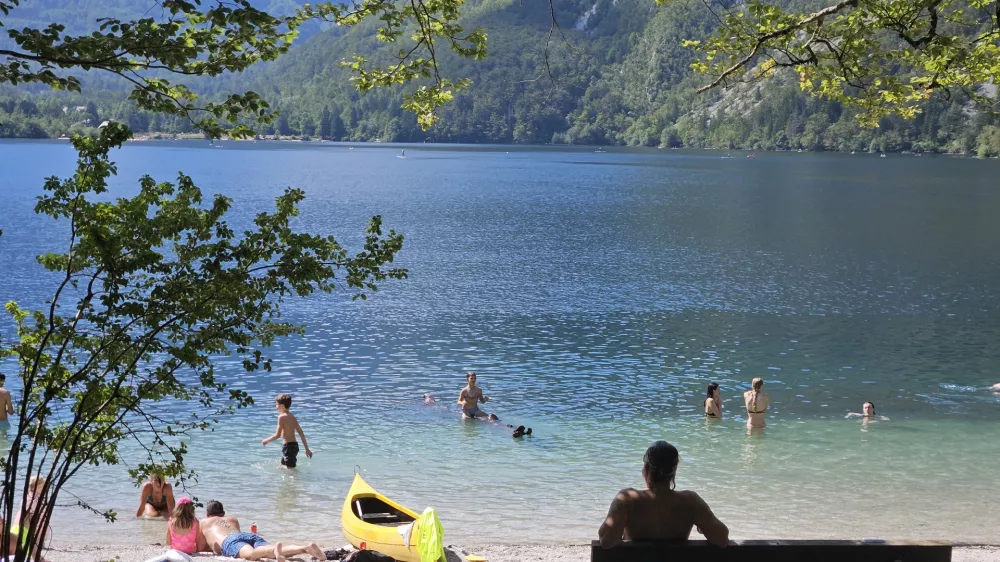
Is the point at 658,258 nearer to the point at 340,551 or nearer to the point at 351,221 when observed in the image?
the point at 351,221

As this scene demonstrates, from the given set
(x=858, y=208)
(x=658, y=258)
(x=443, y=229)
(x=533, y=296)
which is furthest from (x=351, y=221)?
(x=858, y=208)

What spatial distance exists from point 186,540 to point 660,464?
7.30 meters

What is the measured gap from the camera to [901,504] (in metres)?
Answer: 15.6

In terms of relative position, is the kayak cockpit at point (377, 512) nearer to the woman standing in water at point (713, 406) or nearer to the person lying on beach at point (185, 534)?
the person lying on beach at point (185, 534)

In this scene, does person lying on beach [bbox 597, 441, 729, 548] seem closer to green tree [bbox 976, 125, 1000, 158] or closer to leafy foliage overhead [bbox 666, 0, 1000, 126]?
leafy foliage overhead [bbox 666, 0, 1000, 126]

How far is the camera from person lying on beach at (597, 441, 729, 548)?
670 centimetres

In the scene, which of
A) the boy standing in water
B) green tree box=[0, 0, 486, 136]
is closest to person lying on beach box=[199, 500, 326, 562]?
the boy standing in water

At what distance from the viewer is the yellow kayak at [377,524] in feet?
36.5

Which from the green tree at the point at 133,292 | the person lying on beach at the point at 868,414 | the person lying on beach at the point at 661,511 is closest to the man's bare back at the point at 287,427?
the green tree at the point at 133,292

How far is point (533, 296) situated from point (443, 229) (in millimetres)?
26299

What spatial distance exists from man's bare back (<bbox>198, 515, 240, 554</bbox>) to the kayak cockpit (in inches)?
59.2

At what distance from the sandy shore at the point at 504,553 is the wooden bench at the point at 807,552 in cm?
465

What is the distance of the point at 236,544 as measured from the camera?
1130cm

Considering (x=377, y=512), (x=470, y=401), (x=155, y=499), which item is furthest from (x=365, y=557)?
(x=470, y=401)
